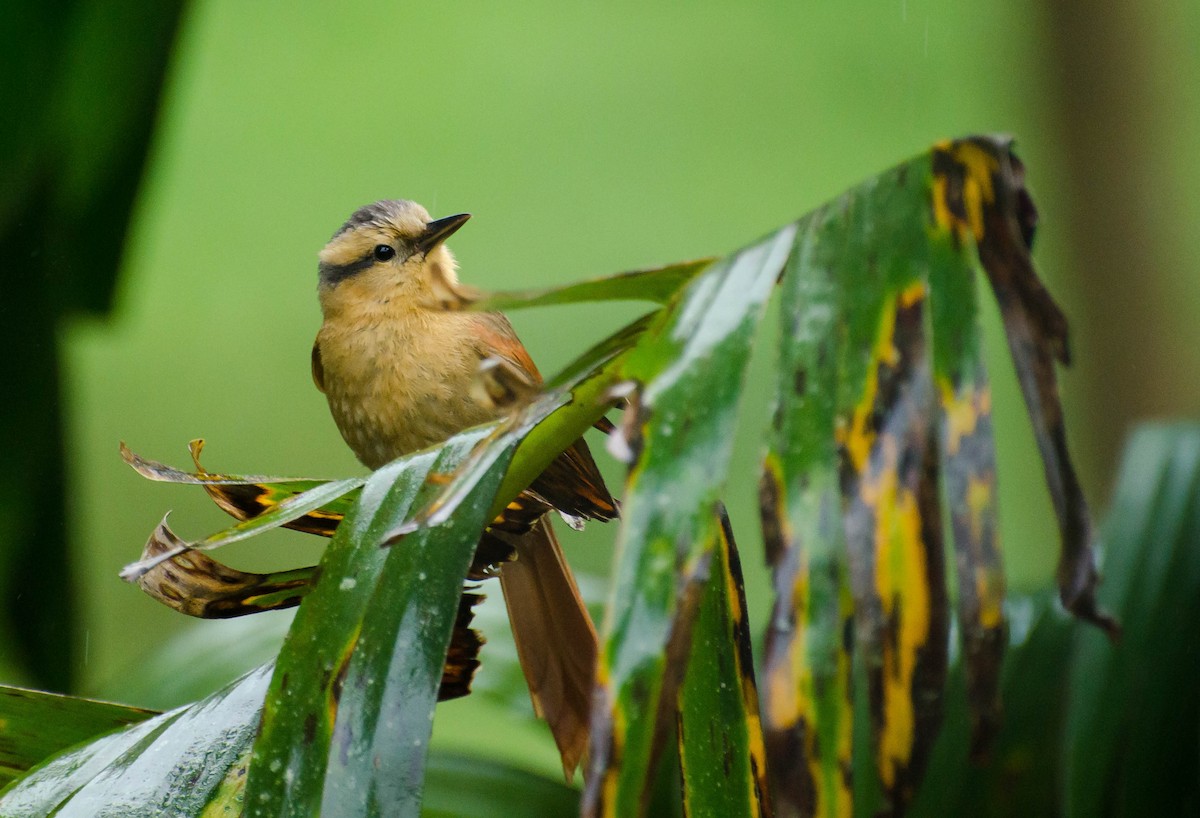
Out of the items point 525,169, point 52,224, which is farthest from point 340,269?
point 525,169

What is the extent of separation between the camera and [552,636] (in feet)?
2.91

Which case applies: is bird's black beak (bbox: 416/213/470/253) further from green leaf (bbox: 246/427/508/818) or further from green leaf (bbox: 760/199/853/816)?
green leaf (bbox: 760/199/853/816)

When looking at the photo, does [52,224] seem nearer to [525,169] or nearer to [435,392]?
[435,392]

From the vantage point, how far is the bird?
83 centimetres

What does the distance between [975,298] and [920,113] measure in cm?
393

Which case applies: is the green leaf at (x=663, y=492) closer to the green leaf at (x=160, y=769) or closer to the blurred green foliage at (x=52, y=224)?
the green leaf at (x=160, y=769)

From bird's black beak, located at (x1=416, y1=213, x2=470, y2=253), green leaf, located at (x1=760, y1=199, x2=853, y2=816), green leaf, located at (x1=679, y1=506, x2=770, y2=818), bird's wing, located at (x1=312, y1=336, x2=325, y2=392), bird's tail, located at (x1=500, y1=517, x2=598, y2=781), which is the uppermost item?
bird's black beak, located at (x1=416, y1=213, x2=470, y2=253)

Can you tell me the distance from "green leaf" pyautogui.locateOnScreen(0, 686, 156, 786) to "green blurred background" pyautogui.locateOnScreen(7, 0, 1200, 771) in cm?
251

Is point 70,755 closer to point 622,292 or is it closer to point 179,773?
point 179,773

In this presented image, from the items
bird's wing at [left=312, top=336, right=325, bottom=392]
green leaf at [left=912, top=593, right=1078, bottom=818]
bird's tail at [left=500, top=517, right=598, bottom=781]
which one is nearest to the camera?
bird's tail at [left=500, top=517, right=598, bottom=781]

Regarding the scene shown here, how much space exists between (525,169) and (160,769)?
345cm

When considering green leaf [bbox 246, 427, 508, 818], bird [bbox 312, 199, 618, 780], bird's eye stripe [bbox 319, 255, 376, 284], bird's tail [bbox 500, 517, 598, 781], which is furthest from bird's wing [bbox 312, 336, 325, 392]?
green leaf [bbox 246, 427, 508, 818]

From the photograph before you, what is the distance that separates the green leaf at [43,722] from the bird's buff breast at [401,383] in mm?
524

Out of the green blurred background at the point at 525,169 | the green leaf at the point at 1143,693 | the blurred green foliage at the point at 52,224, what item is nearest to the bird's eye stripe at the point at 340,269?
the blurred green foliage at the point at 52,224
